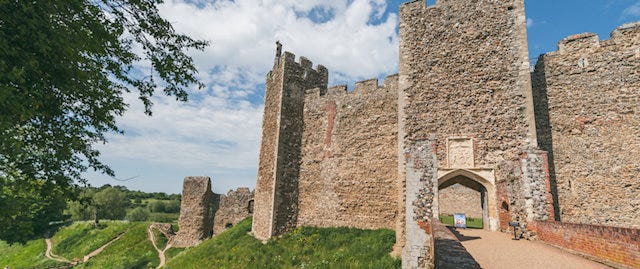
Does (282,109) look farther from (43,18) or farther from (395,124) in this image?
(43,18)

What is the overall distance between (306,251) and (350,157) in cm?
522

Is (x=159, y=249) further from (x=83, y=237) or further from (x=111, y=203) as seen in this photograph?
(x=111, y=203)

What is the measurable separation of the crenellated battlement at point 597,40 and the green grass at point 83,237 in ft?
123

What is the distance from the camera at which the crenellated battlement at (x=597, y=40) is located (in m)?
11.4

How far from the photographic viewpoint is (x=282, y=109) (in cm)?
1844

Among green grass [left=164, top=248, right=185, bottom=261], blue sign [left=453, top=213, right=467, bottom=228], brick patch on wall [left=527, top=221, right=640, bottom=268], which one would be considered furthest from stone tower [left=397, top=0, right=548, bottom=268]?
green grass [left=164, top=248, right=185, bottom=261]

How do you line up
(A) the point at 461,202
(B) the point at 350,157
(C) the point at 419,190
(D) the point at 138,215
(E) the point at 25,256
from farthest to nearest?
(D) the point at 138,215 → (E) the point at 25,256 → (A) the point at 461,202 → (B) the point at 350,157 → (C) the point at 419,190

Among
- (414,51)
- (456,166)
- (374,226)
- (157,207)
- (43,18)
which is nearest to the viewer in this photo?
(43,18)

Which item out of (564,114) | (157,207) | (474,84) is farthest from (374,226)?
(157,207)

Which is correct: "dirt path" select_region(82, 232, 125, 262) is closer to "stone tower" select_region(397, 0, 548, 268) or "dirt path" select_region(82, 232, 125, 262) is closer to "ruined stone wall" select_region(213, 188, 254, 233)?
"ruined stone wall" select_region(213, 188, 254, 233)

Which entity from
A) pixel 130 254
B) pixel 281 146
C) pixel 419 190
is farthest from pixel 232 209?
pixel 419 190

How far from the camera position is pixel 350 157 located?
17.0 meters

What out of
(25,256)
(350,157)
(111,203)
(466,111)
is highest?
(466,111)

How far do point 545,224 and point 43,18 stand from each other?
12.2 metres
